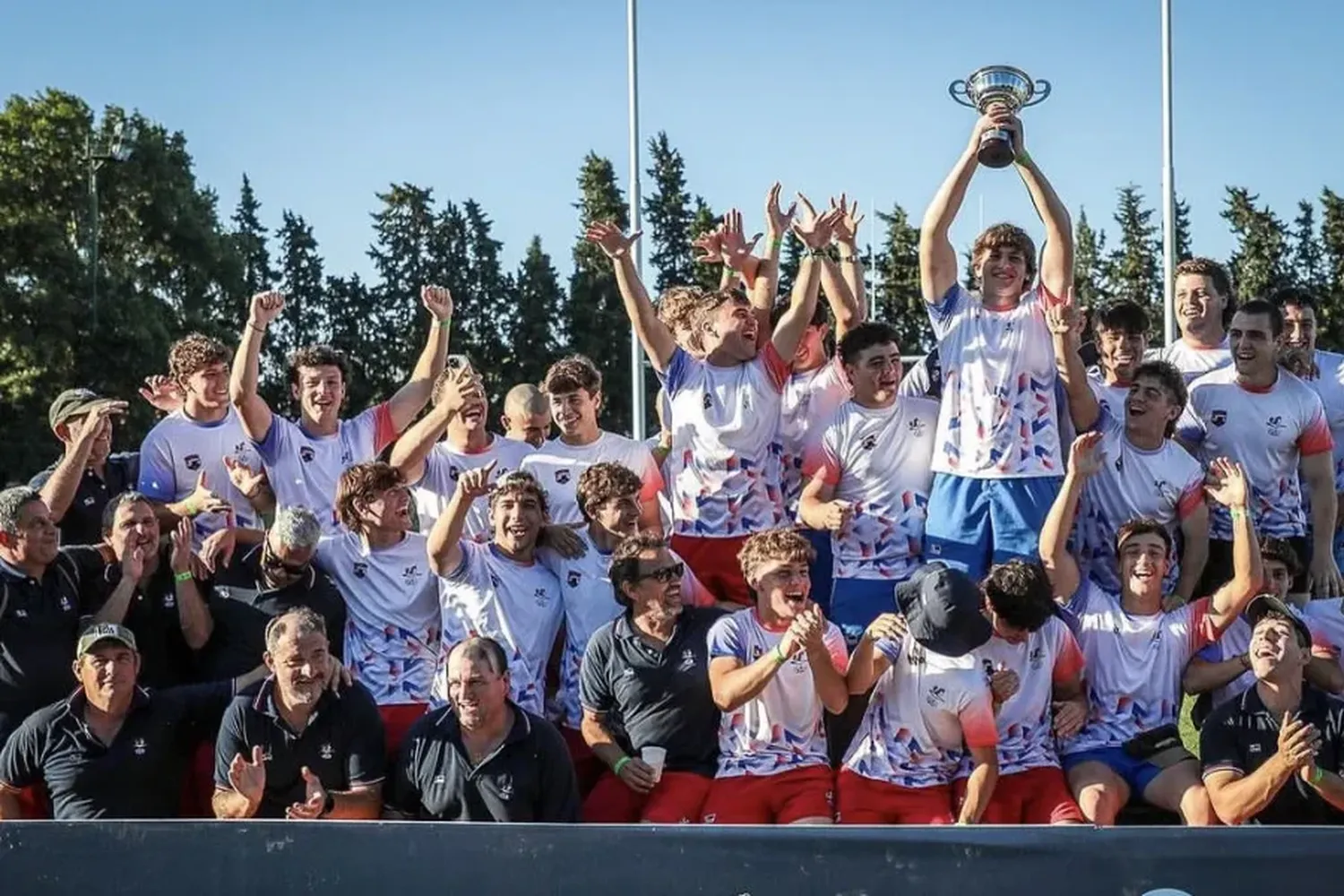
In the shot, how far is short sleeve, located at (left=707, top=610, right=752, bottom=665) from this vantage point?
595cm

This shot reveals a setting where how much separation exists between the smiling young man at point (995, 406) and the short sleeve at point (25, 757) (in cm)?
366

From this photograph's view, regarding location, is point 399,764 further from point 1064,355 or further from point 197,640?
point 1064,355

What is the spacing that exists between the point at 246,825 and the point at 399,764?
4.33ft

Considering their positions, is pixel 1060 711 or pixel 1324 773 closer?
pixel 1324 773

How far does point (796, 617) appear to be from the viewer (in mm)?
5629

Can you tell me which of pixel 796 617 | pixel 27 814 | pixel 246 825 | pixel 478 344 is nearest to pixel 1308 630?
pixel 796 617

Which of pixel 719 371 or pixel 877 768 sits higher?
pixel 719 371

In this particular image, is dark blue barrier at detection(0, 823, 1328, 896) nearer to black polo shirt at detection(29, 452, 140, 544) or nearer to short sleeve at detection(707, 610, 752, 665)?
short sleeve at detection(707, 610, 752, 665)

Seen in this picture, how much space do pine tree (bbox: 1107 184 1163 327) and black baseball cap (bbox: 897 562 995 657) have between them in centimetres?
3908

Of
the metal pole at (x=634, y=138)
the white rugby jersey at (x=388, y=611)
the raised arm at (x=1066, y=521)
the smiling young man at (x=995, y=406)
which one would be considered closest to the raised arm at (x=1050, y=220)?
the smiling young man at (x=995, y=406)

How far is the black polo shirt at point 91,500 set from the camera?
729cm

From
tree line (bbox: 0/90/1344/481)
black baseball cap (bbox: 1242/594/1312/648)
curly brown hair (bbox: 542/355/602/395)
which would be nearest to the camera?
black baseball cap (bbox: 1242/594/1312/648)

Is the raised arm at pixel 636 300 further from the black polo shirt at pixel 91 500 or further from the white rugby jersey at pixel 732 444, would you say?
the black polo shirt at pixel 91 500

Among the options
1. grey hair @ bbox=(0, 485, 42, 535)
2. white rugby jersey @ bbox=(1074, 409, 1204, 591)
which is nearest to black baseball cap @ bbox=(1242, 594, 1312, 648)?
white rugby jersey @ bbox=(1074, 409, 1204, 591)
